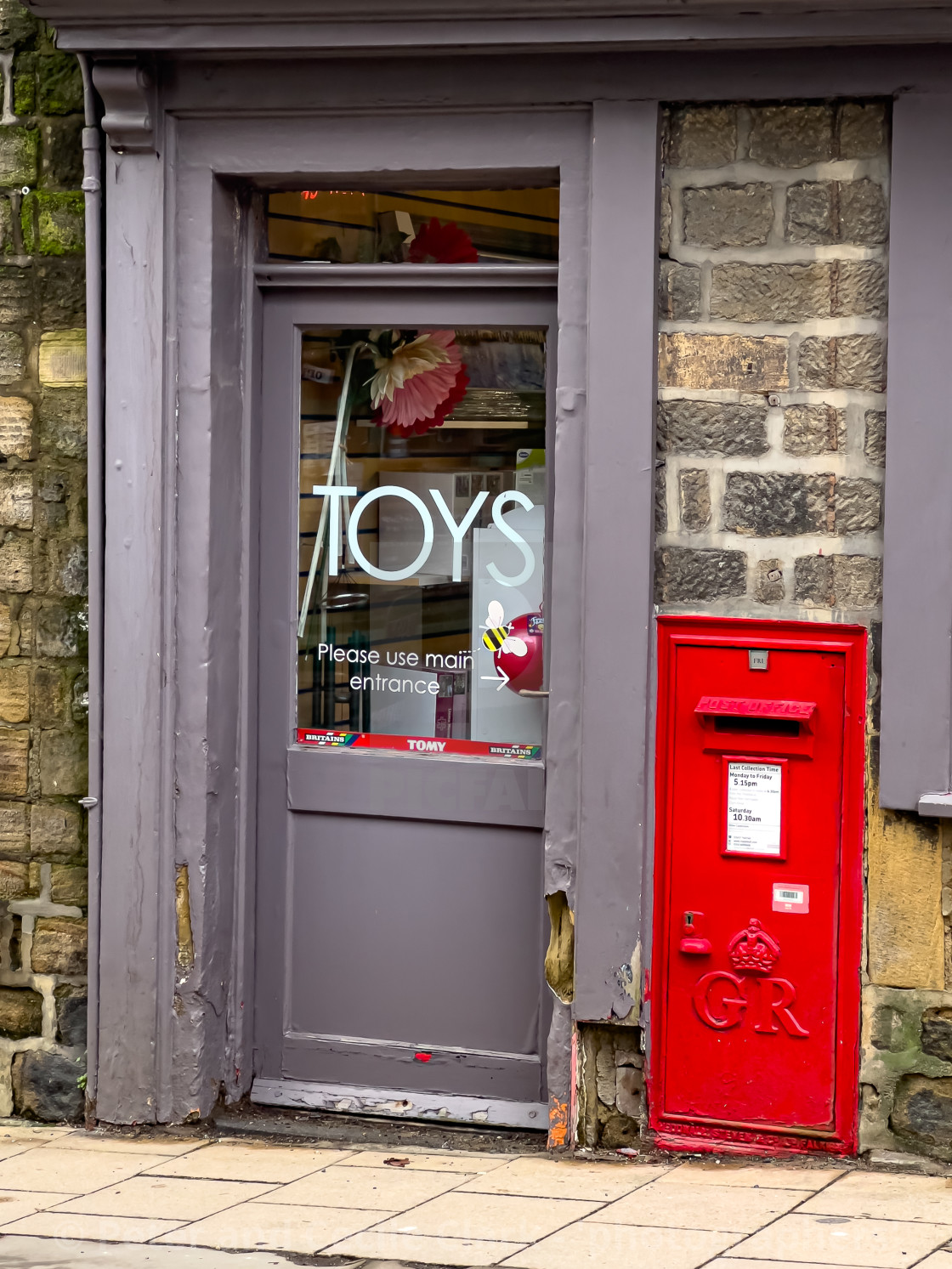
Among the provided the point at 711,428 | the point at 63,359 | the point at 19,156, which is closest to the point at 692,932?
the point at 711,428

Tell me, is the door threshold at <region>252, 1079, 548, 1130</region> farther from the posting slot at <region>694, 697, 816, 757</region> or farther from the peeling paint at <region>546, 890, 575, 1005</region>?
the posting slot at <region>694, 697, 816, 757</region>

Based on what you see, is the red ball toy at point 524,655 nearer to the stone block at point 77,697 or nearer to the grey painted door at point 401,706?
the grey painted door at point 401,706

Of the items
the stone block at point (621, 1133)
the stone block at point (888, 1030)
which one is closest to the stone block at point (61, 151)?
the stone block at point (621, 1133)

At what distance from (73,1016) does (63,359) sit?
196 centimetres

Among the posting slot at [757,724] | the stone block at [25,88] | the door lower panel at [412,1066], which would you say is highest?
the stone block at [25,88]

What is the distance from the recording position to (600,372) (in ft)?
12.6

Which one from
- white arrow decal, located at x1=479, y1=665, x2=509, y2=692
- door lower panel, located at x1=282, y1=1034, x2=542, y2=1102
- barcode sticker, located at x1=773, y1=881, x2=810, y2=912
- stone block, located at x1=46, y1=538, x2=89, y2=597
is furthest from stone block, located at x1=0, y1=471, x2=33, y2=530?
barcode sticker, located at x1=773, y1=881, x2=810, y2=912

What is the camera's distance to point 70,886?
423cm

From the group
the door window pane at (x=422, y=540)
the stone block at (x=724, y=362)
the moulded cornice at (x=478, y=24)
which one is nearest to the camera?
the moulded cornice at (x=478, y=24)

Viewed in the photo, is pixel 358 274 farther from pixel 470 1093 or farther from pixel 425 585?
pixel 470 1093

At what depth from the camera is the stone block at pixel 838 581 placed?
12.4 ft

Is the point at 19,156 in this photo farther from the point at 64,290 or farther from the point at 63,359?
the point at 63,359

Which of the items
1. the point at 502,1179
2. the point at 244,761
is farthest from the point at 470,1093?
the point at 244,761

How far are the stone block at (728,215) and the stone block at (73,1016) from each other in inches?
112
